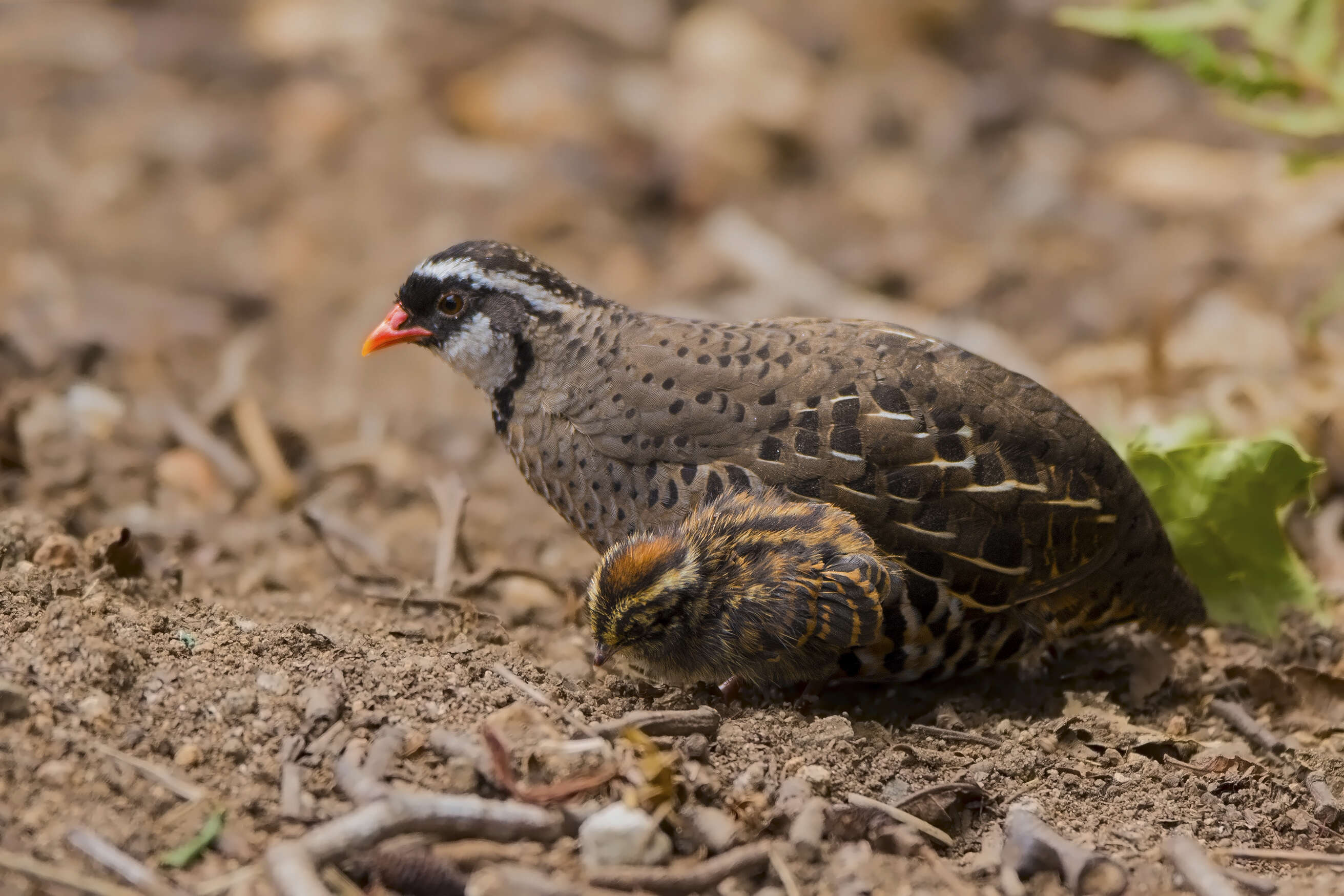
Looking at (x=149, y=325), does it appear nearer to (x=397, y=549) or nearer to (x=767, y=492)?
(x=397, y=549)

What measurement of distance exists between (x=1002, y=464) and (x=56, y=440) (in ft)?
12.9

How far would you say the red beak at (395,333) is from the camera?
478 centimetres

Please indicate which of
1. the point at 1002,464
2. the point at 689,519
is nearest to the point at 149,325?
the point at 689,519

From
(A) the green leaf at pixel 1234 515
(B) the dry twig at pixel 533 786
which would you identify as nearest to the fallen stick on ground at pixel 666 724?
(B) the dry twig at pixel 533 786

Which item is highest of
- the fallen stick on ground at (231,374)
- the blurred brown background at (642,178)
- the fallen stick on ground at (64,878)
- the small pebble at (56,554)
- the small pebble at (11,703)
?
the blurred brown background at (642,178)

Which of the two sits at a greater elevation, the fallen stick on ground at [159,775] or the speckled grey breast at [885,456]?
the speckled grey breast at [885,456]

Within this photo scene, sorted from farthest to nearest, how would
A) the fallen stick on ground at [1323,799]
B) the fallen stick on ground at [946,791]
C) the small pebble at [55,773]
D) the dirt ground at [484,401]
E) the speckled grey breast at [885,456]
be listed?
1. the speckled grey breast at [885,456]
2. the fallen stick on ground at [1323,799]
3. the fallen stick on ground at [946,791]
4. the dirt ground at [484,401]
5. the small pebble at [55,773]

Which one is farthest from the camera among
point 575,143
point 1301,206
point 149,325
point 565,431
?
point 575,143

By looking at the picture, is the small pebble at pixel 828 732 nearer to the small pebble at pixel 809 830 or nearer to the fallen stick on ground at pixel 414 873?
the small pebble at pixel 809 830

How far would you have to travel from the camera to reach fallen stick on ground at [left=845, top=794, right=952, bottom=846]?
3.27 meters

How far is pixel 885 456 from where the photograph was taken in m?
3.90

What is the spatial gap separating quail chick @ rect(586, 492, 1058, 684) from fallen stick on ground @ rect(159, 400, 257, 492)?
8.15 ft

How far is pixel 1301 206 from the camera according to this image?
26.1 ft

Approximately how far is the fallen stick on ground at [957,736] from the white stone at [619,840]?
1.20m
